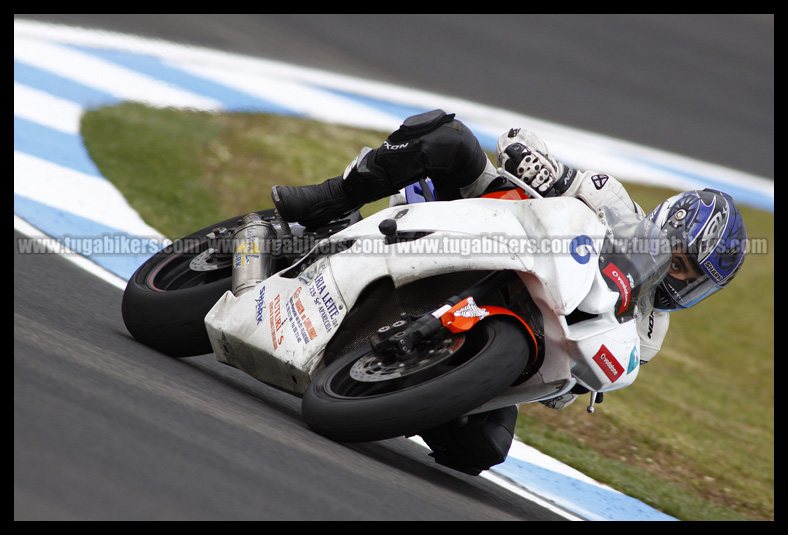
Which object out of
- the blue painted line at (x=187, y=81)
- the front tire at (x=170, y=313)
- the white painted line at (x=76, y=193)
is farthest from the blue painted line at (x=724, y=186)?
the front tire at (x=170, y=313)

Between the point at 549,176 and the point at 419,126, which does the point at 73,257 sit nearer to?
the point at 419,126

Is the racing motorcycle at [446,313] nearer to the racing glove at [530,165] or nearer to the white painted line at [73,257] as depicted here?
the racing glove at [530,165]

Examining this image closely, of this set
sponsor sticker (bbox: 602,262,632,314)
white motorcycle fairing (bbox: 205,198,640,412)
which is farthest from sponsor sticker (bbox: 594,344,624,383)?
sponsor sticker (bbox: 602,262,632,314)

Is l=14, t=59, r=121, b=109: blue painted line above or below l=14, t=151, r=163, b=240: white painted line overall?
above

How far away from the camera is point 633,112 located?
11.1m

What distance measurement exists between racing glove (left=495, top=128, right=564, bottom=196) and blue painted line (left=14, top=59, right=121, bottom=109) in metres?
4.98

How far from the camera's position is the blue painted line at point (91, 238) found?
5.20 metres

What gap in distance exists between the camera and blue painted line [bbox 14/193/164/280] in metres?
5.20

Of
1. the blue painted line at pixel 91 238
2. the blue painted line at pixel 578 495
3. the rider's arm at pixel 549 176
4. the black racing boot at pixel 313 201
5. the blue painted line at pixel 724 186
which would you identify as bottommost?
the blue painted line at pixel 724 186

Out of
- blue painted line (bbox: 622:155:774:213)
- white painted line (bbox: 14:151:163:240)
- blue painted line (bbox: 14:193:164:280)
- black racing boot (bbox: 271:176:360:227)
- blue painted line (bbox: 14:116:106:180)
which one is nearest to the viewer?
black racing boot (bbox: 271:176:360:227)

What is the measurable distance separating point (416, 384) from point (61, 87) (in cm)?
570

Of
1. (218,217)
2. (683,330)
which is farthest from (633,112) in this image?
(218,217)

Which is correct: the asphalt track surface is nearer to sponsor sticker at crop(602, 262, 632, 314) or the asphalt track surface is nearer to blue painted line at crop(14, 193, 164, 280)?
blue painted line at crop(14, 193, 164, 280)
